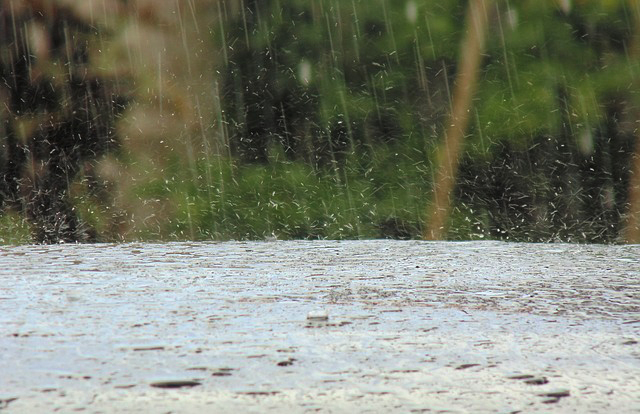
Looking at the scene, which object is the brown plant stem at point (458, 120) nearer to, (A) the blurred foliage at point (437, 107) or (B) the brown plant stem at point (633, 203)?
(A) the blurred foliage at point (437, 107)

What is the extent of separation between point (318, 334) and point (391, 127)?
8.09ft

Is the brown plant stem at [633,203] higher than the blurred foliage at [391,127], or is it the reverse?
the blurred foliage at [391,127]

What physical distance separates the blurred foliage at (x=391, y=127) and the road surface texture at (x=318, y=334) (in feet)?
4.08

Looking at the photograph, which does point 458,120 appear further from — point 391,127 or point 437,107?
point 391,127

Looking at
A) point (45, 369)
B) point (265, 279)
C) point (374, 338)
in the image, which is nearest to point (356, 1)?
point (265, 279)

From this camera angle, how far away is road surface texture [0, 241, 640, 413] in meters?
1.13

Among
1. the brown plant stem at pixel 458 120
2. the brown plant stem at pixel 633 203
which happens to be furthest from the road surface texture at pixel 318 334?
the brown plant stem at pixel 633 203

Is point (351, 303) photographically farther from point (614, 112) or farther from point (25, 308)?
point (614, 112)

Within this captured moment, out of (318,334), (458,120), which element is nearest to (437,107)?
(458,120)

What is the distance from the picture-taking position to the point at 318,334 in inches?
60.4

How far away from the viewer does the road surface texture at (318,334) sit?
1129mm

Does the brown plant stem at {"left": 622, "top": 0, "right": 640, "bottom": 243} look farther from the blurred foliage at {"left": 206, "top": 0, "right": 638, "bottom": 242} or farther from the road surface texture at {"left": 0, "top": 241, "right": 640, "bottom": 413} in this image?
the road surface texture at {"left": 0, "top": 241, "right": 640, "bottom": 413}

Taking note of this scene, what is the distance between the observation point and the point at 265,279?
7.35 ft

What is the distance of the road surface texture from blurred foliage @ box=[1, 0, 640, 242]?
1243mm
